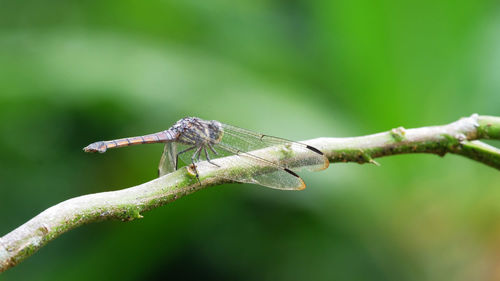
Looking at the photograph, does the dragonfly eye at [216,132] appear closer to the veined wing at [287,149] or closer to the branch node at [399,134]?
the veined wing at [287,149]

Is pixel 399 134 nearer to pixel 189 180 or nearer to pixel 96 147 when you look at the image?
pixel 189 180

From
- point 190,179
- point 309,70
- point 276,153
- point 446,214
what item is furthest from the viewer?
point 309,70

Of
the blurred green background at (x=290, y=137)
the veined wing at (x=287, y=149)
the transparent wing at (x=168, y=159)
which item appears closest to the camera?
the veined wing at (x=287, y=149)

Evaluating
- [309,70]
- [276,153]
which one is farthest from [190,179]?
[309,70]

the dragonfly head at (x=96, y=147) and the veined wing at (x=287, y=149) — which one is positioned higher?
the veined wing at (x=287, y=149)

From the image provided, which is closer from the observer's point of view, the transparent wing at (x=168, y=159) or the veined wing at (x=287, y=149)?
the veined wing at (x=287, y=149)

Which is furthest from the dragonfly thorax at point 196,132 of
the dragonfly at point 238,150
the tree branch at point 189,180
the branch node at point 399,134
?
the branch node at point 399,134

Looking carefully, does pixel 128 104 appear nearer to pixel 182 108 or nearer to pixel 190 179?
pixel 182 108
